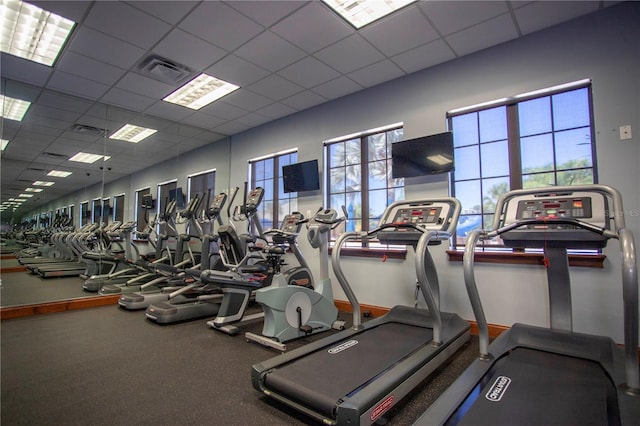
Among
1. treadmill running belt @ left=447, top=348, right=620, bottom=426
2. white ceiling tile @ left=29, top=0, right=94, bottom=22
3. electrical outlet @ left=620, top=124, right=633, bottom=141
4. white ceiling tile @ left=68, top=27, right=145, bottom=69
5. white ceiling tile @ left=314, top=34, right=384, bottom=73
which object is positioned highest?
white ceiling tile @ left=29, top=0, right=94, bottom=22

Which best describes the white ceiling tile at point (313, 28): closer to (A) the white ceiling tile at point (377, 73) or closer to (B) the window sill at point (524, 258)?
(A) the white ceiling tile at point (377, 73)

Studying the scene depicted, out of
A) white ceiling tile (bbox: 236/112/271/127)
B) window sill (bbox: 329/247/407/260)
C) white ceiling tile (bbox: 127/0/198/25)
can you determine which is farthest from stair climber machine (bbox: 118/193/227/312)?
white ceiling tile (bbox: 127/0/198/25)

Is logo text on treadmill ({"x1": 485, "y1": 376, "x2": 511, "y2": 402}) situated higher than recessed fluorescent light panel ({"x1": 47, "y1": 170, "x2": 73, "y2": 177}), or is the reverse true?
recessed fluorescent light panel ({"x1": 47, "y1": 170, "x2": 73, "y2": 177})

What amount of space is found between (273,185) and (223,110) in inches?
63.2

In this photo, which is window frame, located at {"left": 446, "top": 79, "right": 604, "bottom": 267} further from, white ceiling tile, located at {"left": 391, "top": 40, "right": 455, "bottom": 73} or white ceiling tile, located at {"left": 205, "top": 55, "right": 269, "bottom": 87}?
white ceiling tile, located at {"left": 205, "top": 55, "right": 269, "bottom": 87}

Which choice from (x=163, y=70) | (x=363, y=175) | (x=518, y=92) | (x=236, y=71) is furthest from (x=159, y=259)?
(x=518, y=92)

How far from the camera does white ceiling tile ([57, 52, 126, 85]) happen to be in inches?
144

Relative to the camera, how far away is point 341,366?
208cm

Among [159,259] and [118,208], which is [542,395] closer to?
[159,259]

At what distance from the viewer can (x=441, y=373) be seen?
236 cm

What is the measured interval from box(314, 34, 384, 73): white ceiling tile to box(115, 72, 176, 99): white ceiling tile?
7.60ft

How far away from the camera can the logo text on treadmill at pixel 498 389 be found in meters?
1.68

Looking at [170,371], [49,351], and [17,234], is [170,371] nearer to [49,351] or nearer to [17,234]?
[49,351]

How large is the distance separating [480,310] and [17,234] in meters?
7.11
